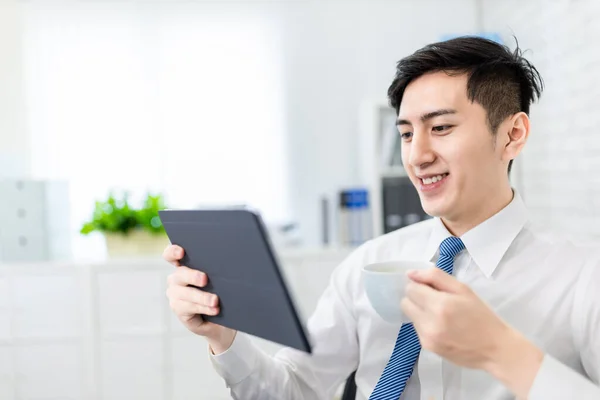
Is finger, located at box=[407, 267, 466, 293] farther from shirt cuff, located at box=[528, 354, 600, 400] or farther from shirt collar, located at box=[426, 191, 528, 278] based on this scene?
shirt collar, located at box=[426, 191, 528, 278]

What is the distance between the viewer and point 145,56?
3.09 meters

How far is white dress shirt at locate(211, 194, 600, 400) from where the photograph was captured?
43.1 inches

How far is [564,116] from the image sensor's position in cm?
229

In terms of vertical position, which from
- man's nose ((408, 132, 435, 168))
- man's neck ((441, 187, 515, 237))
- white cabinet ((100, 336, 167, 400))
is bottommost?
white cabinet ((100, 336, 167, 400))

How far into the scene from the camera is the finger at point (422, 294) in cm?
83

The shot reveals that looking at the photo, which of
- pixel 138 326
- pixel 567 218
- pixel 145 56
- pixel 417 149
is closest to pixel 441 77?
pixel 417 149

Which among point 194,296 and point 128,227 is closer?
point 194,296

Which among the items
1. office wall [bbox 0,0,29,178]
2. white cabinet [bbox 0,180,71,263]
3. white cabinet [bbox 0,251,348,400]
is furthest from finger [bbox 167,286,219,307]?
office wall [bbox 0,0,29,178]

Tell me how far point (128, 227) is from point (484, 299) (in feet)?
6.40

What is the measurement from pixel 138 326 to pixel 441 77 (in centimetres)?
200

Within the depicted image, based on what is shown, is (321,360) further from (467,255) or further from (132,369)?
(132,369)

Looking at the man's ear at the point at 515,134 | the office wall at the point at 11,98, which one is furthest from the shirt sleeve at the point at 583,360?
the office wall at the point at 11,98

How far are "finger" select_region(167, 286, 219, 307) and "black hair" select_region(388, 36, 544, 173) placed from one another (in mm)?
594

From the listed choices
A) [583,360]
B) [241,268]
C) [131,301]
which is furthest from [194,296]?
[131,301]
